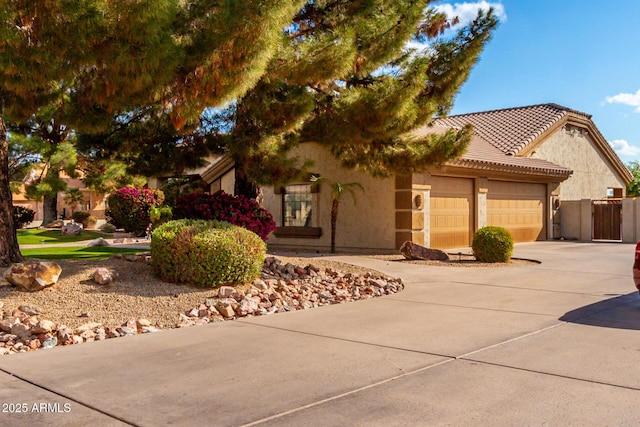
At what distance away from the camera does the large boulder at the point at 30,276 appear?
28.3 ft

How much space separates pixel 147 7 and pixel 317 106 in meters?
6.30

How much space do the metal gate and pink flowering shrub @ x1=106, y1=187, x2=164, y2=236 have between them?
18.2 meters

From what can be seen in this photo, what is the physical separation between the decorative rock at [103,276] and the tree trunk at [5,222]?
151 cm

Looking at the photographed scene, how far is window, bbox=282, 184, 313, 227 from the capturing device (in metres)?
20.6

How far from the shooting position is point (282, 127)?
12.1 meters

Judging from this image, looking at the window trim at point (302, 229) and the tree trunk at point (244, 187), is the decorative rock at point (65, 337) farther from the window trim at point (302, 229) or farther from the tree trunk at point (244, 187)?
the window trim at point (302, 229)

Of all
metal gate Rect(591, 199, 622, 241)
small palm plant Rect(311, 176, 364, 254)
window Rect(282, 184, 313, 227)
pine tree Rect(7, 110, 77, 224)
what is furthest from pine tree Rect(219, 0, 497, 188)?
metal gate Rect(591, 199, 622, 241)

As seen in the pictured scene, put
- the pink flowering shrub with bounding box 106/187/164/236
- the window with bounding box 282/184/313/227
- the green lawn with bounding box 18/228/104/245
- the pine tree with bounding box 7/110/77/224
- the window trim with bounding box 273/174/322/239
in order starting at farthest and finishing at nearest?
1. the pink flowering shrub with bounding box 106/187/164/236
2. the pine tree with bounding box 7/110/77/224
3. the green lawn with bounding box 18/228/104/245
4. the window with bounding box 282/184/313/227
5. the window trim with bounding box 273/174/322/239

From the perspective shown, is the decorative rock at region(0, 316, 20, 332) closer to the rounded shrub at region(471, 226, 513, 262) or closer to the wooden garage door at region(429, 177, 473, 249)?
the rounded shrub at region(471, 226, 513, 262)

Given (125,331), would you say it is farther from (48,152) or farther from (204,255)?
(48,152)

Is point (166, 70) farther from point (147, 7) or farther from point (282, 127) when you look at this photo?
point (282, 127)

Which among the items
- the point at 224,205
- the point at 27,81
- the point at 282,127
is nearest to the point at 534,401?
the point at 27,81

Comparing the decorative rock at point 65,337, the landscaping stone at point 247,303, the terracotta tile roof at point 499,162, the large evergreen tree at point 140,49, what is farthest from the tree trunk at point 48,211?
the decorative rock at point 65,337

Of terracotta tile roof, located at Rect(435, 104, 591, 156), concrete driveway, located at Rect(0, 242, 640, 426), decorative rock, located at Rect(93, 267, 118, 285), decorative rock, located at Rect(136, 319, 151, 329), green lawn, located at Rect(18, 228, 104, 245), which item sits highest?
terracotta tile roof, located at Rect(435, 104, 591, 156)
